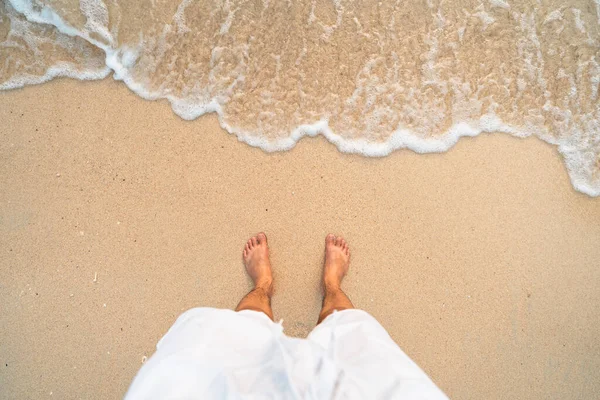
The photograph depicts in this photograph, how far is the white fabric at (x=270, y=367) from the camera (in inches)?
32.9

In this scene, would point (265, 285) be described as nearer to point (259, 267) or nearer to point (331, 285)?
point (259, 267)

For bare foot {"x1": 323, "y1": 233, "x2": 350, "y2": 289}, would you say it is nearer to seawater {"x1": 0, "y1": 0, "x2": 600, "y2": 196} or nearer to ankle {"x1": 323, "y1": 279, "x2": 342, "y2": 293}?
ankle {"x1": 323, "y1": 279, "x2": 342, "y2": 293}


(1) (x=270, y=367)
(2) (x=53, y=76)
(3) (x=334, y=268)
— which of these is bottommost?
(1) (x=270, y=367)

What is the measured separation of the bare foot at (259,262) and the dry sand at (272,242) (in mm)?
41

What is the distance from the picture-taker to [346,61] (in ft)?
5.17

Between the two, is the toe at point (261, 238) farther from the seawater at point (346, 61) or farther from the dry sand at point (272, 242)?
the seawater at point (346, 61)

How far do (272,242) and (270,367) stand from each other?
650 mm

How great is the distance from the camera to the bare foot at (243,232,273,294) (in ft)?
4.66

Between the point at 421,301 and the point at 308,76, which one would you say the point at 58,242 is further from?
the point at 421,301

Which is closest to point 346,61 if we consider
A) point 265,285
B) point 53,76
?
point 265,285

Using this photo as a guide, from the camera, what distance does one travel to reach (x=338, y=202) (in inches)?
58.9

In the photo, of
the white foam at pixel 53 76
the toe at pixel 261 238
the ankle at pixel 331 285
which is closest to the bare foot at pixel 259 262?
the toe at pixel 261 238

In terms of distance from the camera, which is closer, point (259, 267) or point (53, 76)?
point (259, 267)

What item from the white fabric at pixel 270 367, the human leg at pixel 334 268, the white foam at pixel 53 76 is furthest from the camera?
the white foam at pixel 53 76
